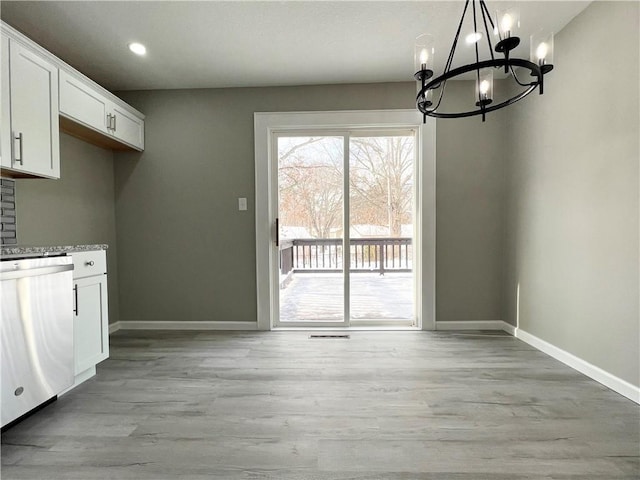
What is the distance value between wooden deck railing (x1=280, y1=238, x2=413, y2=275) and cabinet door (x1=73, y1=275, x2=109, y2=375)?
1.60 metres

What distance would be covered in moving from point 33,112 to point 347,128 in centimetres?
243

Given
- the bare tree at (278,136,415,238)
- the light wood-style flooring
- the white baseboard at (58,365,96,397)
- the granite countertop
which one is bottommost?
the light wood-style flooring

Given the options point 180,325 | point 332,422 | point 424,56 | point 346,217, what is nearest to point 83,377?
point 180,325

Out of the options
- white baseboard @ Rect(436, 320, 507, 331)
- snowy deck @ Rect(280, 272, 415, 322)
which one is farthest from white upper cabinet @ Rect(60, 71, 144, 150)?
white baseboard @ Rect(436, 320, 507, 331)

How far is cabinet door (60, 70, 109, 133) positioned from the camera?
2.26m

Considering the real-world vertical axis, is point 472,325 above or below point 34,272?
below

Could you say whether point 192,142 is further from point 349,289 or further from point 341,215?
point 349,289

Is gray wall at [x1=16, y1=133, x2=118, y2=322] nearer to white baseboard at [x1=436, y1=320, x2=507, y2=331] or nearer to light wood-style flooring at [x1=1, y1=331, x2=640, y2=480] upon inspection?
light wood-style flooring at [x1=1, y1=331, x2=640, y2=480]

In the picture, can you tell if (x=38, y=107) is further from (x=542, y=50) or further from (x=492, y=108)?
(x=542, y=50)

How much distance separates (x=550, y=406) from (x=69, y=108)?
3634mm

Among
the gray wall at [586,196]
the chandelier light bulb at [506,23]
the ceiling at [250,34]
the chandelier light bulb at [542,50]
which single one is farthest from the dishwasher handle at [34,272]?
the gray wall at [586,196]

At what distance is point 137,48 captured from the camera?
2537 millimetres

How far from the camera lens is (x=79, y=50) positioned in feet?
8.38

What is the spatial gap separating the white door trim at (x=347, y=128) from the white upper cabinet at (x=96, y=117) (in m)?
1.16
